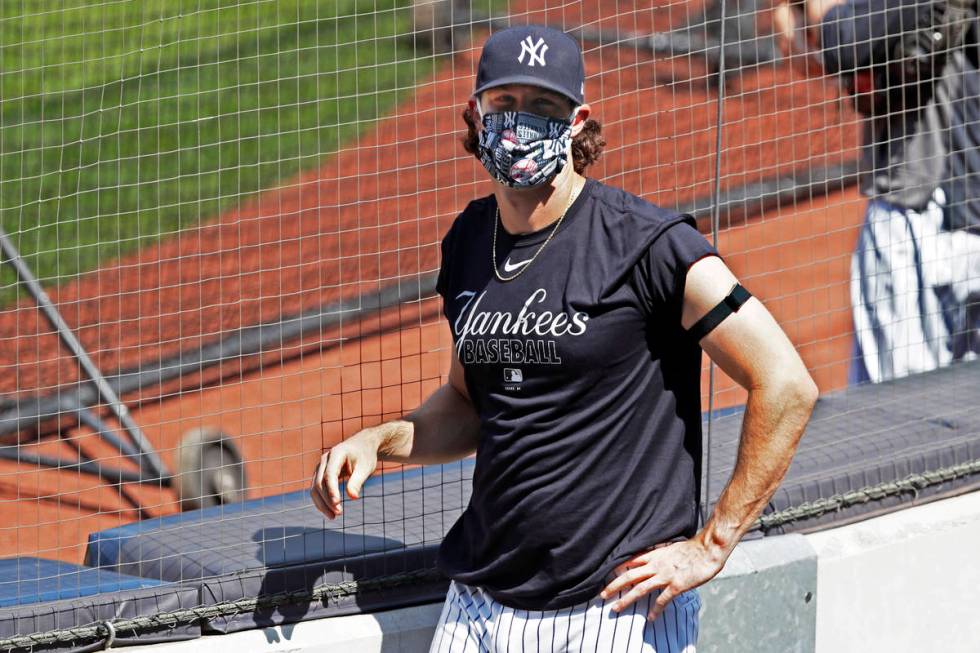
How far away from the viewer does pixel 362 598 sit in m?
3.25

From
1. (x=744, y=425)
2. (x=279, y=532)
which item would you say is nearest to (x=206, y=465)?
(x=279, y=532)

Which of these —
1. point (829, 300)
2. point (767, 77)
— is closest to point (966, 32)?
point (767, 77)

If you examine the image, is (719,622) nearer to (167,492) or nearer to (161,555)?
(161,555)

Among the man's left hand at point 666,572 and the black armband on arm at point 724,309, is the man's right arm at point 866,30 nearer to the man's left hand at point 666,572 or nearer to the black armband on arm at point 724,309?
the black armband on arm at point 724,309

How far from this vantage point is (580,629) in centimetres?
251

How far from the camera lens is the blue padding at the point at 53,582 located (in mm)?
3182

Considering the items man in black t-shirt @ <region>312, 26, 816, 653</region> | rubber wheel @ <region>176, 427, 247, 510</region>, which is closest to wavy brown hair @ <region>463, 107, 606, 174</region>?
man in black t-shirt @ <region>312, 26, 816, 653</region>

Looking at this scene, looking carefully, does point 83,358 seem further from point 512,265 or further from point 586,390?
point 586,390

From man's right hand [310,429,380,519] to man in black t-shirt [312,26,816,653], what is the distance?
1 centimetres

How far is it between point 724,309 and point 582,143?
56 cm

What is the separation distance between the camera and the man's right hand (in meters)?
2.67

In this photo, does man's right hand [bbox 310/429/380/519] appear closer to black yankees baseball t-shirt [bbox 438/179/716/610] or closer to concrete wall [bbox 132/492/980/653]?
black yankees baseball t-shirt [bbox 438/179/716/610]

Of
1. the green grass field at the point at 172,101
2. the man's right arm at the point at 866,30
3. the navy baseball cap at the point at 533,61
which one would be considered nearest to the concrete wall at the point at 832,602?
the navy baseball cap at the point at 533,61

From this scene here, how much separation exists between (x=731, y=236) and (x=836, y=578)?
2.13m
